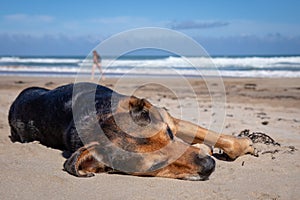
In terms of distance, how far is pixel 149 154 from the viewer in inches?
170

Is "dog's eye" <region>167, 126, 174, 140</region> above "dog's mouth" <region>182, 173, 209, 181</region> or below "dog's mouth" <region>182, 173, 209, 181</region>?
above

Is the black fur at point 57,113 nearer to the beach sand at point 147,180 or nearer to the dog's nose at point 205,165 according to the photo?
the beach sand at point 147,180

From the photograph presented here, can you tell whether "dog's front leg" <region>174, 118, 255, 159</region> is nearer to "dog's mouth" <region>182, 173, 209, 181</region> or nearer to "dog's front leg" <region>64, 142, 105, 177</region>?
"dog's mouth" <region>182, 173, 209, 181</region>

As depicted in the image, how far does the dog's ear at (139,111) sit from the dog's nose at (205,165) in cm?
78

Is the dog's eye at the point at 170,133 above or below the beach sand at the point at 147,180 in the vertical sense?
above

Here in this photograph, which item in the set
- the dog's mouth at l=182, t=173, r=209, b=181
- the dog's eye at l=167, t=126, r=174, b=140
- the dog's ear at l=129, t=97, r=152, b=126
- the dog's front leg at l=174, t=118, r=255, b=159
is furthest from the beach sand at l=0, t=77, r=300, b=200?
the dog's ear at l=129, t=97, r=152, b=126

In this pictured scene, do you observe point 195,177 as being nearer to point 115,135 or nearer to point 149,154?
point 149,154

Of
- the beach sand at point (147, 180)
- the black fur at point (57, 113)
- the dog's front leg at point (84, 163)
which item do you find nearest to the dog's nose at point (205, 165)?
the beach sand at point (147, 180)

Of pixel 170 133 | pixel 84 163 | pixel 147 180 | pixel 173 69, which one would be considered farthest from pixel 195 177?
pixel 173 69

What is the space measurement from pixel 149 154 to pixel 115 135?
458mm

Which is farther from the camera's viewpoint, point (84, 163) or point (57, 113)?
point (57, 113)

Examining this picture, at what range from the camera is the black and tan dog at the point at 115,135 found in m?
4.34

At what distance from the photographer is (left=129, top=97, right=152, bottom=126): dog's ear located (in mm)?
4738

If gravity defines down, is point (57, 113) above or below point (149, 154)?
above
